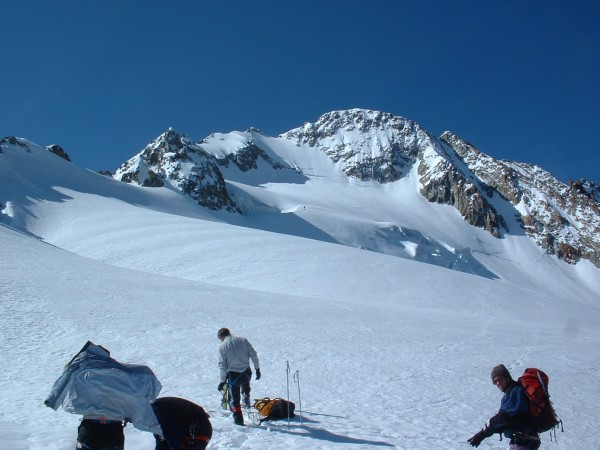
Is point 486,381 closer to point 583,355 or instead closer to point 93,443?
point 583,355

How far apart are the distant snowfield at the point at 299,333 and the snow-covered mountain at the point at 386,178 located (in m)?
55.6

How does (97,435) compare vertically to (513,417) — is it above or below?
below

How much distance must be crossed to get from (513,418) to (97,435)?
3815 mm

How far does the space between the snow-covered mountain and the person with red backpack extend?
267ft

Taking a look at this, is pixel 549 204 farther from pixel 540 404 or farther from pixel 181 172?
pixel 540 404

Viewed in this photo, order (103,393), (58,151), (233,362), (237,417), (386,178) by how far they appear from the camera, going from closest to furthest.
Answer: (103,393), (237,417), (233,362), (58,151), (386,178)

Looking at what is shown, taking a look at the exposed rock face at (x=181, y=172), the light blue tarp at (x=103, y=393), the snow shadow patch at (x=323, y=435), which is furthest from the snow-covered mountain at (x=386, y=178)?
the light blue tarp at (x=103, y=393)

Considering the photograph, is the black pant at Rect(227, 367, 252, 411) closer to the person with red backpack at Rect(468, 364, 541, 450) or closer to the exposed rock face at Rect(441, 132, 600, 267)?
the person with red backpack at Rect(468, 364, 541, 450)

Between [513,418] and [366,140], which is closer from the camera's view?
[513,418]

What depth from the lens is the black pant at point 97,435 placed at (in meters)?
4.23

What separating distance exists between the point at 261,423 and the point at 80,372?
3.97 m

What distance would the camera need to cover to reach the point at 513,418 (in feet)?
16.1

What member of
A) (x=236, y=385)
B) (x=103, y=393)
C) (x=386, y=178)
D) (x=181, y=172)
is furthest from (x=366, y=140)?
(x=103, y=393)

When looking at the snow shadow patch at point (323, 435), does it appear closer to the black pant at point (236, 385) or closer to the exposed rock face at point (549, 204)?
the black pant at point (236, 385)
